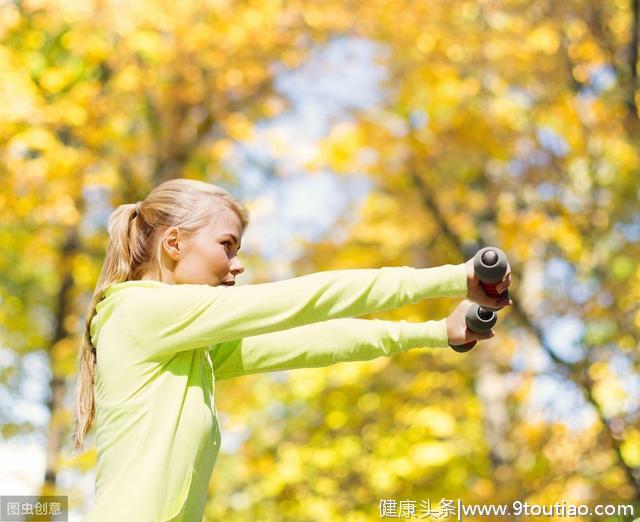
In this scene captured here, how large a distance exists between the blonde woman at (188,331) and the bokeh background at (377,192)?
393 cm

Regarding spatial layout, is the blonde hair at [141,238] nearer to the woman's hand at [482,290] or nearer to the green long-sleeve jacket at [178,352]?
the green long-sleeve jacket at [178,352]

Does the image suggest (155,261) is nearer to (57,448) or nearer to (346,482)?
(57,448)

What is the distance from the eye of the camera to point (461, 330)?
77.5 inches

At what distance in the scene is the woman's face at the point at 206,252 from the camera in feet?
6.50

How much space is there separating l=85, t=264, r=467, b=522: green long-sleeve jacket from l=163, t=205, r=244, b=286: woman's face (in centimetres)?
9

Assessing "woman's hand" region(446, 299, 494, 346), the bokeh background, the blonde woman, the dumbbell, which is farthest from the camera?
the bokeh background

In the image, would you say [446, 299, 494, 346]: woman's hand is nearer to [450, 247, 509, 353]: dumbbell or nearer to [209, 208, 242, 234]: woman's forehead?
[450, 247, 509, 353]: dumbbell

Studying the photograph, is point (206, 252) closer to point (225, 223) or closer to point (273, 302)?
point (225, 223)

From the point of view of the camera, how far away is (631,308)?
5637mm

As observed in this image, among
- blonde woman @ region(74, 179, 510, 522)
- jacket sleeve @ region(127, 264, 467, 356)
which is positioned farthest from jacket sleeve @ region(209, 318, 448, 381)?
jacket sleeve @ region(127, 264, 467, 356)

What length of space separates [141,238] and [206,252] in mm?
182

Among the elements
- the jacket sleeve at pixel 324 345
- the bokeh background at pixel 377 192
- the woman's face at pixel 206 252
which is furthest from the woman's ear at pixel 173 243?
the bokeh background at pixel 377 192

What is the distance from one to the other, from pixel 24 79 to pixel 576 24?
410 cm

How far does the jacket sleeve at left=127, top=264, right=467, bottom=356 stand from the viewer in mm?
1687
